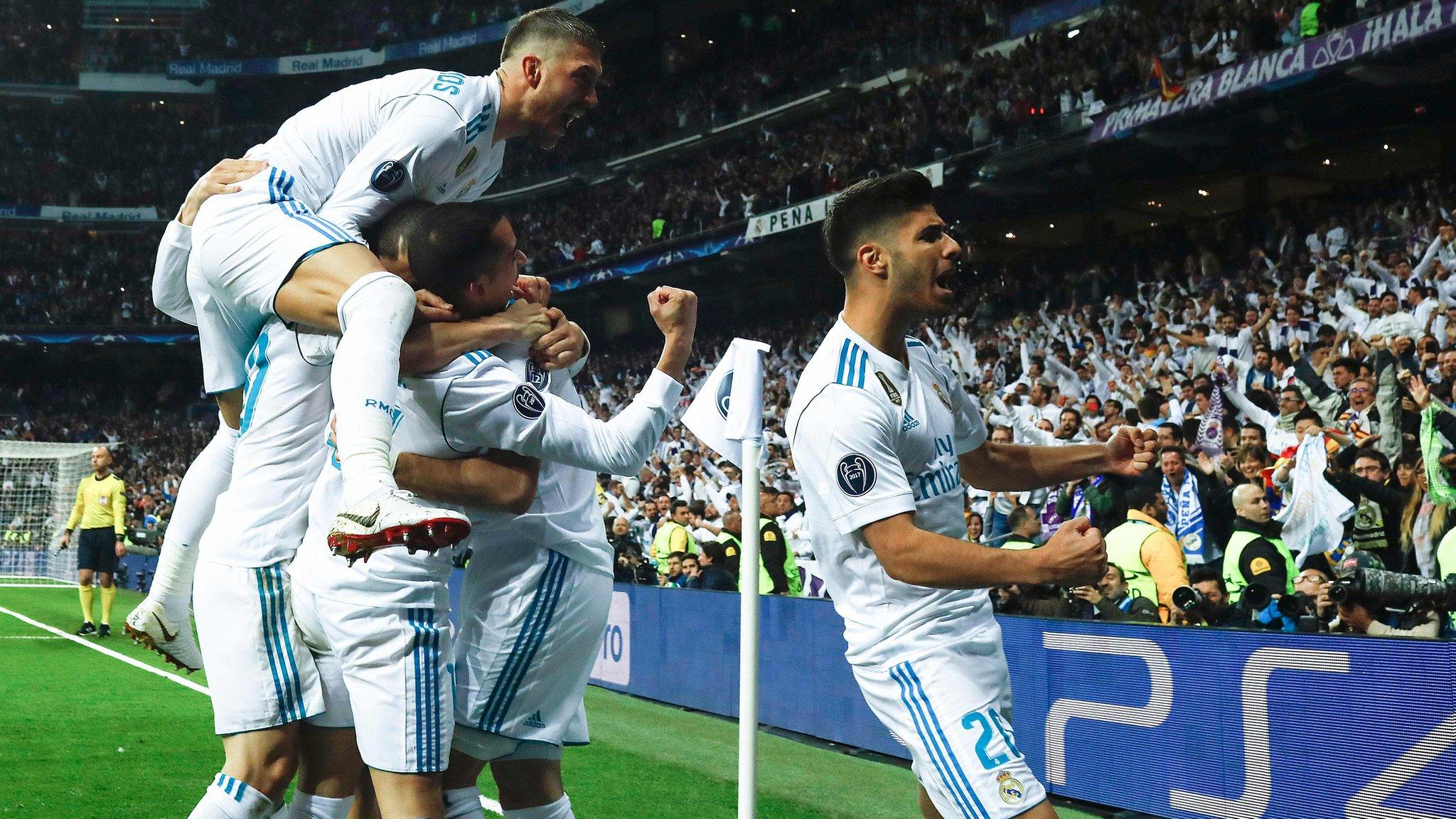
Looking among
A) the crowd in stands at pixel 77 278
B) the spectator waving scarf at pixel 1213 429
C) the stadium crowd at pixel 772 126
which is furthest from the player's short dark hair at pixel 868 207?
the crowd in stands at pixel 77 278

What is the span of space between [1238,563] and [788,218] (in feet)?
61.6

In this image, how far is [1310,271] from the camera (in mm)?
14383

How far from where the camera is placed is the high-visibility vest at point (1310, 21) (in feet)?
52.1

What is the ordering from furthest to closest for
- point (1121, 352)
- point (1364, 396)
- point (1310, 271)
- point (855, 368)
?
point (1121, 352)
point (1310, 271)
point (1364, 396)
point (855, 368)

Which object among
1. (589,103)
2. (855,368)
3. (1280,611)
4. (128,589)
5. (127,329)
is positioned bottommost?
(128,589)

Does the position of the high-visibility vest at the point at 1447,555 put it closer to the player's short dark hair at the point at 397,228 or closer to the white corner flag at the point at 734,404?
the white corner flag at the point at 734,404

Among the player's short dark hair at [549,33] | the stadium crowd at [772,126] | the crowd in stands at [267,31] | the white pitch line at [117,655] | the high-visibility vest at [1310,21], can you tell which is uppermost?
the crowd in stands at [267,31]

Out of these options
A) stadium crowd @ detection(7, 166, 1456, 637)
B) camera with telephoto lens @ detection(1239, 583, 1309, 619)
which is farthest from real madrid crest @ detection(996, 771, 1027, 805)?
camera with telephoto lens @ detection(1239, 583, 1309, 619)

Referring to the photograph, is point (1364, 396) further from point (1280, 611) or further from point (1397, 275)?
point (1280, 611)

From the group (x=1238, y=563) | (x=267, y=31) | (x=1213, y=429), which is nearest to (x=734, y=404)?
(x=1238, y=563)

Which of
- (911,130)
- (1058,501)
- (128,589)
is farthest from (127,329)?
(1058,501)

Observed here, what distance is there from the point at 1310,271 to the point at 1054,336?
3933 mm

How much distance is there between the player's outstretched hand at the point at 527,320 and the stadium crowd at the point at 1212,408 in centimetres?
195

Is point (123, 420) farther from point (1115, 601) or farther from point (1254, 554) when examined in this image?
point (1254, 554)
